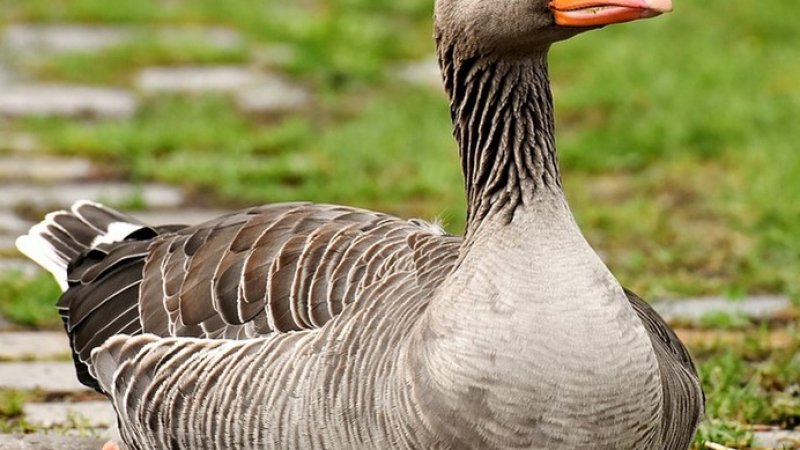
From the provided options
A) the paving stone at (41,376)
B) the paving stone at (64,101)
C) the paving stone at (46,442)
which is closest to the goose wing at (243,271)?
the paving stone at (46,442)

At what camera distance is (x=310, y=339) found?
497 centimetres

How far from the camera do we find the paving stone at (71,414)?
6.34m

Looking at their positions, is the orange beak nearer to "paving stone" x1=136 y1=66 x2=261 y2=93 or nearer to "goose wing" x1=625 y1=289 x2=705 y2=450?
"goose wing" x1=625 y1=289 x2=705 y2=450

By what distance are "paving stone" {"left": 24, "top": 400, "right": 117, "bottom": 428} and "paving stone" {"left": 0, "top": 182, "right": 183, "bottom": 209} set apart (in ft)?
8.70

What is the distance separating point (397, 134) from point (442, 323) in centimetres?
632

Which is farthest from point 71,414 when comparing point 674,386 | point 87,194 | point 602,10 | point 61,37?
point 61,37

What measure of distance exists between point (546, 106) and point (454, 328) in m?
0.87

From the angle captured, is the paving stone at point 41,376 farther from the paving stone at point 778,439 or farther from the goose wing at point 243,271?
the paving stone at point 778,439

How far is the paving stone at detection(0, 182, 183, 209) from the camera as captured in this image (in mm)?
9172

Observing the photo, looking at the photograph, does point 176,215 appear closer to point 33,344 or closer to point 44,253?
point 33,344

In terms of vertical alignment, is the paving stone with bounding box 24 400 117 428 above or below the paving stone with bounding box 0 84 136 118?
below

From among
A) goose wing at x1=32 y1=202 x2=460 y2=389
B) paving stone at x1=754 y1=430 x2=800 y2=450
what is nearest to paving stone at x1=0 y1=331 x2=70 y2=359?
goose wing at x1=32 y1=202 x2=460 y2=389

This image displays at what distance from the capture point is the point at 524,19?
4.72 meters

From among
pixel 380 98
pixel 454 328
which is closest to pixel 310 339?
pixel 454 328
